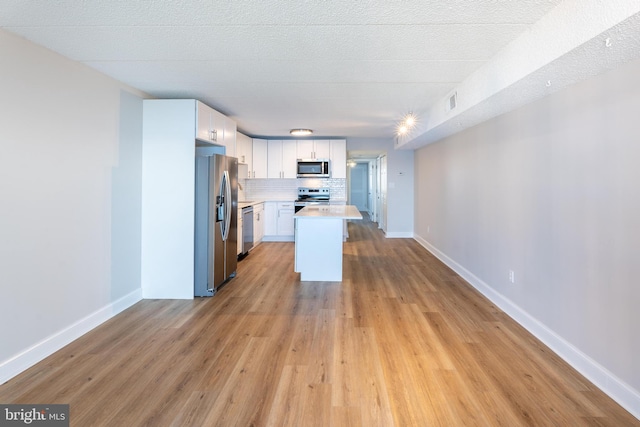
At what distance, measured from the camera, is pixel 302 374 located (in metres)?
2.26

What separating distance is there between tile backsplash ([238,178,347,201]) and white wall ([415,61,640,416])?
12.7ft

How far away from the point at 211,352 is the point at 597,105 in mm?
3198

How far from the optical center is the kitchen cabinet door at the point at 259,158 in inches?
284

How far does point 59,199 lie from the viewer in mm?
2607

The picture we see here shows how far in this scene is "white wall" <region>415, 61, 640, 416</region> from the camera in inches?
76.4

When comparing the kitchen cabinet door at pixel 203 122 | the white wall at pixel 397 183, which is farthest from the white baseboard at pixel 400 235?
the kitchen cabinet door at pixel 203 122

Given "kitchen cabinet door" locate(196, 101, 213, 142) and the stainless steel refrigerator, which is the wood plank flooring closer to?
the stainless steel refrigerator

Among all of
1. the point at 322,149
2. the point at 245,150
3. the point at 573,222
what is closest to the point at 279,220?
the point at 245,150

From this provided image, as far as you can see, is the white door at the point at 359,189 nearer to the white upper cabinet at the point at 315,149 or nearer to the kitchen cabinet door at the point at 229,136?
the white upper cabinet at the point at 315,149

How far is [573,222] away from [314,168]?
524cm

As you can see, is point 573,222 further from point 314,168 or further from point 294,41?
point 314,168

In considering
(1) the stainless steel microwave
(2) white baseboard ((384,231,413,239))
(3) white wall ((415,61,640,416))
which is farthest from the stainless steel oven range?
(3) white wall ((415,61,640,416))

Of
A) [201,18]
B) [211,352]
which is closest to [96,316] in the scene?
[211,352]

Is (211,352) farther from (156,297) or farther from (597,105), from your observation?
(597,105)
